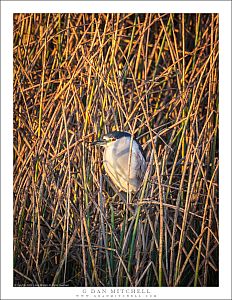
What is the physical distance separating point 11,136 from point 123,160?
459 mm

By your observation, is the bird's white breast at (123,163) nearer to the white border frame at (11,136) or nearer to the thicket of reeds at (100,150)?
the thicket of reeds at (100,150)

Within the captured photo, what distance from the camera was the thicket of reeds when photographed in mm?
2281

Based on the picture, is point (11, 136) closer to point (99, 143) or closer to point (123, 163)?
point (99, 143)

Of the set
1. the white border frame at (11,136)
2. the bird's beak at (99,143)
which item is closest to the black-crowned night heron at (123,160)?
the bird's beak at (99,143)

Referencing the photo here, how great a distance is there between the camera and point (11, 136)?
2.32 m

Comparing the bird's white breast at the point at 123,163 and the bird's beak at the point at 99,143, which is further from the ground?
the bird's beak at the point at 99,143

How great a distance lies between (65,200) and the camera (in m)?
2.30

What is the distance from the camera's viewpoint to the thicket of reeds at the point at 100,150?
2.28 m

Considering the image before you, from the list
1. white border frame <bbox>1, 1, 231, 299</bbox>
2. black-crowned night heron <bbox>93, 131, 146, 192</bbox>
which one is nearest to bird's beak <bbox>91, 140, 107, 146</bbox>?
black-crowned night heron <bbox>93, 131, 146, 192</bbox>

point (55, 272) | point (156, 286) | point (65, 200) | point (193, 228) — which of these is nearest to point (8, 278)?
point (55, 272)

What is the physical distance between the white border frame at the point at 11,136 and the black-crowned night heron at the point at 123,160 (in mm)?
331

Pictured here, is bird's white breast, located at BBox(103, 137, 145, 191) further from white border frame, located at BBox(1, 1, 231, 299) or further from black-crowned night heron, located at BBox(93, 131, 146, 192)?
white border frame, located at BBox(1, 1, 231, 299)

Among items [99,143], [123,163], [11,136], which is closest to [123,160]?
[123,163]

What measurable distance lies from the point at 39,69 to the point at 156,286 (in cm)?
99
